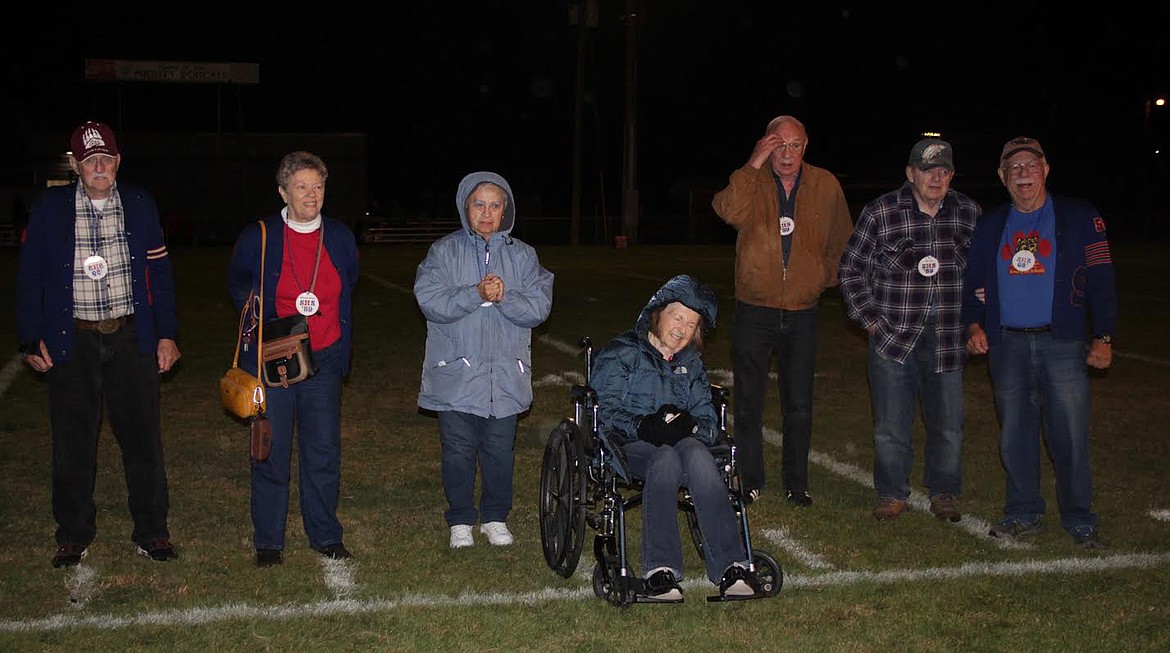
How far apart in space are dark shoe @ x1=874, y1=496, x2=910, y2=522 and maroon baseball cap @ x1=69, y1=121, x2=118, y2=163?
413 cm

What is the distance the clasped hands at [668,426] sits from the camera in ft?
17.4

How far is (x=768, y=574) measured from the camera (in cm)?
521

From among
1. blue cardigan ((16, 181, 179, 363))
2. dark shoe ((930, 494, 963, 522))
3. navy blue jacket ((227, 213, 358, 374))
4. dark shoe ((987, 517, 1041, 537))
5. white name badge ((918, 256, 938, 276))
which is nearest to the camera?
blue cardigan ((16, 181, 179, 363))

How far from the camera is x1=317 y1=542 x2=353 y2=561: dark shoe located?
5.94 m

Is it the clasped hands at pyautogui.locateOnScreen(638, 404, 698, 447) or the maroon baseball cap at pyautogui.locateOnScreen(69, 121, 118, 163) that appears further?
the maroon baseball cap at pyautogui.locateOnScreen(69, 121, 118, 163)

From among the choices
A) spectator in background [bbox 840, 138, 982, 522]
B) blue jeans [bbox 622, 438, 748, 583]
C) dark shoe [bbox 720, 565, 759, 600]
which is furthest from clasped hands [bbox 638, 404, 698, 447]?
spectator in background [bbox 840, 138, 982, 522]

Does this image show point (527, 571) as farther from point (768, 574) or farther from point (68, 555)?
point (68, 555)

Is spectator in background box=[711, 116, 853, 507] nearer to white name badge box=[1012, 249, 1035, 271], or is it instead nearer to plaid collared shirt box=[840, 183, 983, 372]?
plaid collared shirt box=[840, 183, 983, 372]

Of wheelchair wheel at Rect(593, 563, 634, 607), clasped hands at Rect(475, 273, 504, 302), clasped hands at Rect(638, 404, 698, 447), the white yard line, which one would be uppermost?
clasped hands at Rect(475, 273, 504, 302)

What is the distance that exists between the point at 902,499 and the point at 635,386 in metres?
2.00

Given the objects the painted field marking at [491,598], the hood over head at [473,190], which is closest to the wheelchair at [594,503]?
the painted field marking at [491,598]

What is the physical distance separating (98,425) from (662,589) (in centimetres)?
265

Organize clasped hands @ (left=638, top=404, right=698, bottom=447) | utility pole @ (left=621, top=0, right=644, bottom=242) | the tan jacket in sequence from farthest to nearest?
1. utility pole @ (left=621, top=0, right=644, bottom=242)
2. the tan jacket
3. clasped hands @ (left=638, top=404, right=698, bottom=447)

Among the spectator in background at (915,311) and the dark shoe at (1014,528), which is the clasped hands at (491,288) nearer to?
the spectator in background at (915,311)
